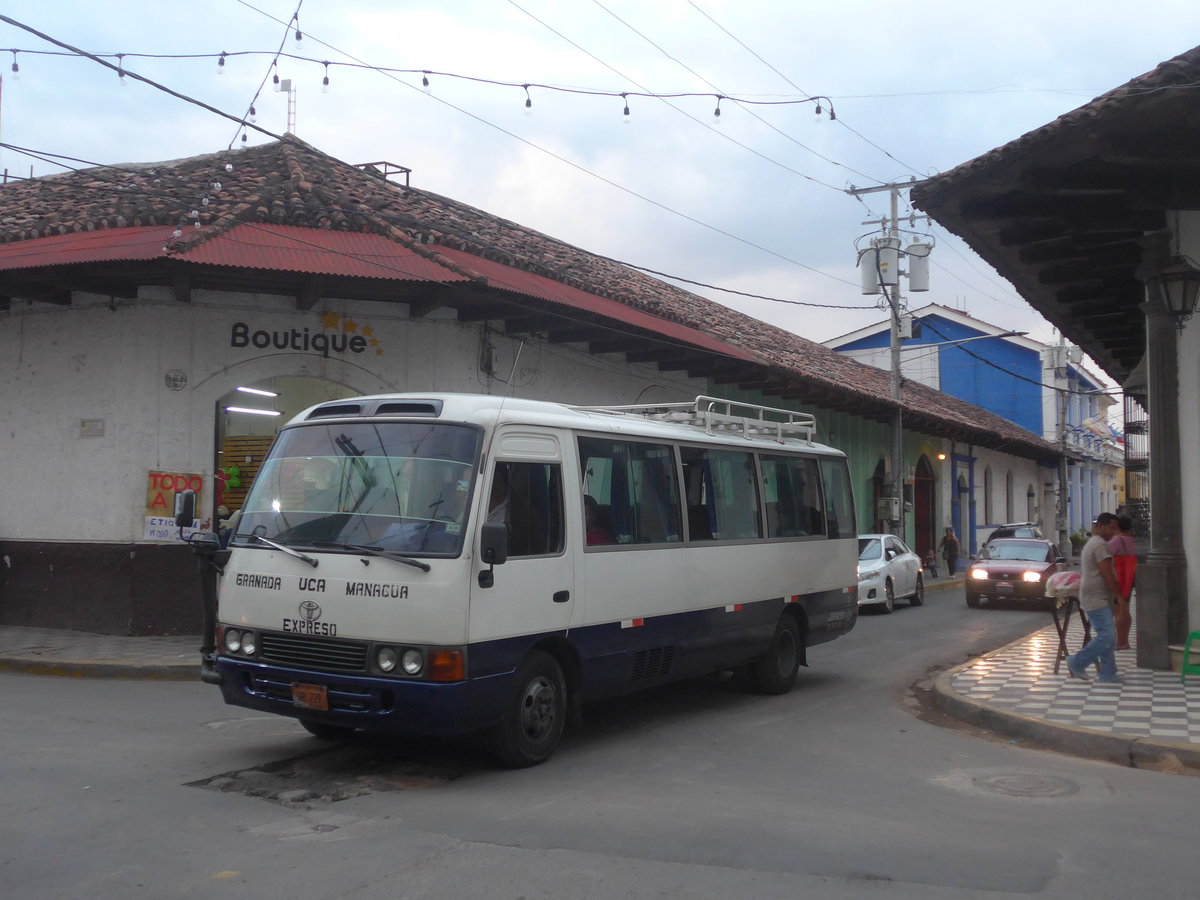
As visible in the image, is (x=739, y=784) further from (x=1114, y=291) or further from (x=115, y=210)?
(x=115, y=210)

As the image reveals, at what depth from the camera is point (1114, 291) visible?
15.3m

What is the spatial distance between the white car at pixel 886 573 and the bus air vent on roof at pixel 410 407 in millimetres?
14603

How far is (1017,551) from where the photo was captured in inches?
902

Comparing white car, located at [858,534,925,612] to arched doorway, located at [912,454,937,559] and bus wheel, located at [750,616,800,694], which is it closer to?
bus wheel, located at [750,616,800,694]

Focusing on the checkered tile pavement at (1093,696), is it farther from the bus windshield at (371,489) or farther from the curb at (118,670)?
the curb at (118,670)

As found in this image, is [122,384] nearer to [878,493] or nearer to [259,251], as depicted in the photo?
[259,251]

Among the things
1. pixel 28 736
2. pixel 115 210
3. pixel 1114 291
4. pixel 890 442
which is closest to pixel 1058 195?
pixel 1114 291

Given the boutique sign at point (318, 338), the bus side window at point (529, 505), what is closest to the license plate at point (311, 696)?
the bus side window at point (529, 505)

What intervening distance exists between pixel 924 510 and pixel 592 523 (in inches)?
1207

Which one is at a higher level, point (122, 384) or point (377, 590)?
point (122, 384)

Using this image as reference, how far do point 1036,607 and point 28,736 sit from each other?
20.0m

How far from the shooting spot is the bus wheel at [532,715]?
7.14m

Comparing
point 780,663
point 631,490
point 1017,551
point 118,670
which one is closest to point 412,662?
point 631,490

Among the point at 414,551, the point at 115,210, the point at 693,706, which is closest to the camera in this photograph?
→ the point at 414,551
